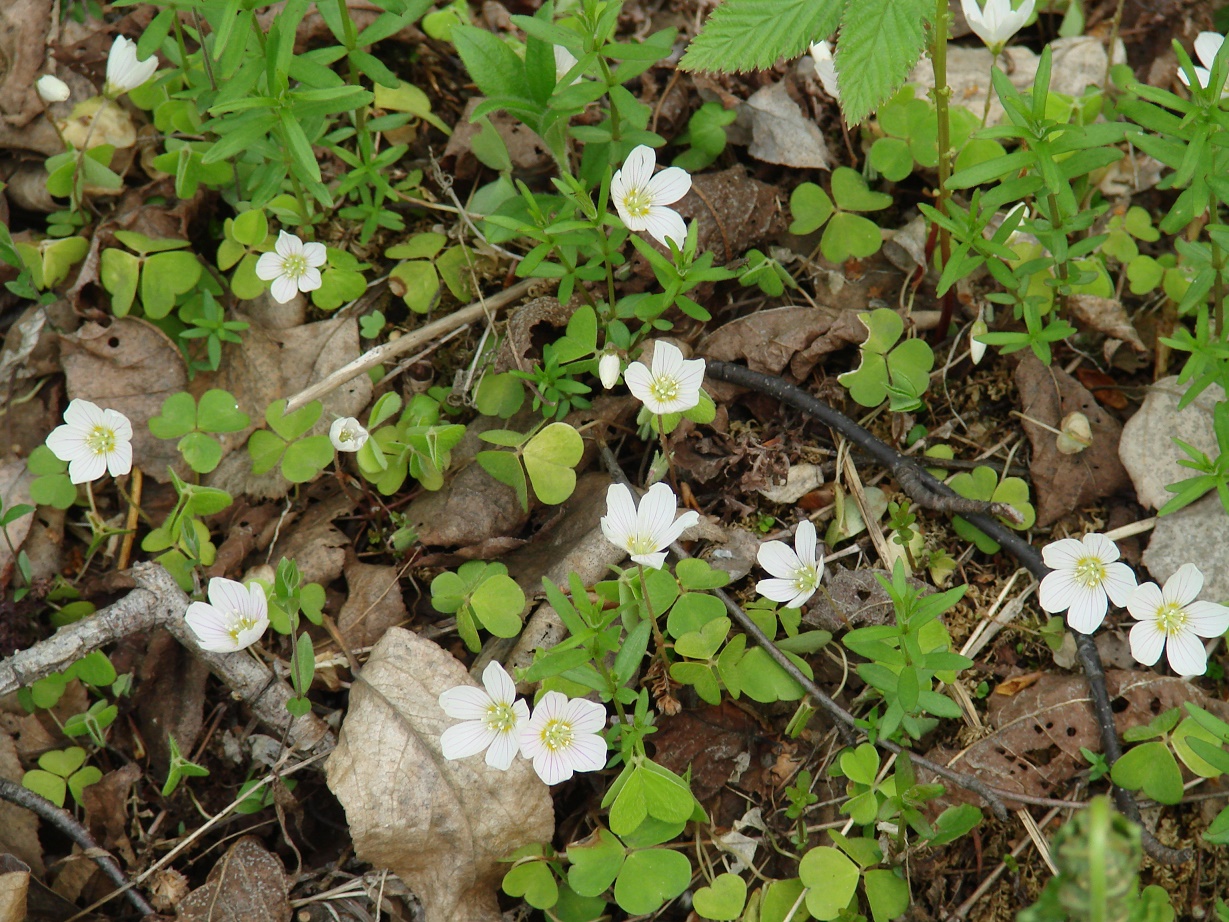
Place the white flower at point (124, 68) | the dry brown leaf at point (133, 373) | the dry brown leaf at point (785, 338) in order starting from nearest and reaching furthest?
the dry brown leaf at point (785, 338) → the dry brown leaf at point (133, 373) → the white flower at point (124, 68)

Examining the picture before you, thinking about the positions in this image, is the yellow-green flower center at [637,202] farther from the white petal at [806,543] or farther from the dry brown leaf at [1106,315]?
the dry brown leaf at [1106,315]

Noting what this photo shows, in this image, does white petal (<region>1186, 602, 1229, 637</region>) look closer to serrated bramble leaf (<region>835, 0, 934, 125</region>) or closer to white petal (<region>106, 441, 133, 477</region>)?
serrated bramble leaf (<region>835, 0, 934, 125</region>)

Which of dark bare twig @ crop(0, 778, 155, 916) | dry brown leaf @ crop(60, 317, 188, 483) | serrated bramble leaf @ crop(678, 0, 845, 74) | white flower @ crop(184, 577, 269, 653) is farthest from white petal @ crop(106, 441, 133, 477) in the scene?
serrated bramble leaf @ crop(678, 0, 845, 74)

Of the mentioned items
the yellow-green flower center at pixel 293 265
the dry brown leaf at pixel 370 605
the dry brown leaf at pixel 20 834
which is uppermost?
the yellow-green flower center at pixel 293 265

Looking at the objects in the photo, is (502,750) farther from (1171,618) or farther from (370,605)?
(1171,618)

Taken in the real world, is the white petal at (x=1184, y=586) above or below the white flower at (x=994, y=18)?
below

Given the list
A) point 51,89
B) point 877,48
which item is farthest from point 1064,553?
point 51,89

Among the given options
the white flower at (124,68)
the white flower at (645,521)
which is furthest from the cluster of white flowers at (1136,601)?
the white flower at (124,68)

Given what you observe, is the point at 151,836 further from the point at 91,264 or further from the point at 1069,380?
the point at 1069,380
